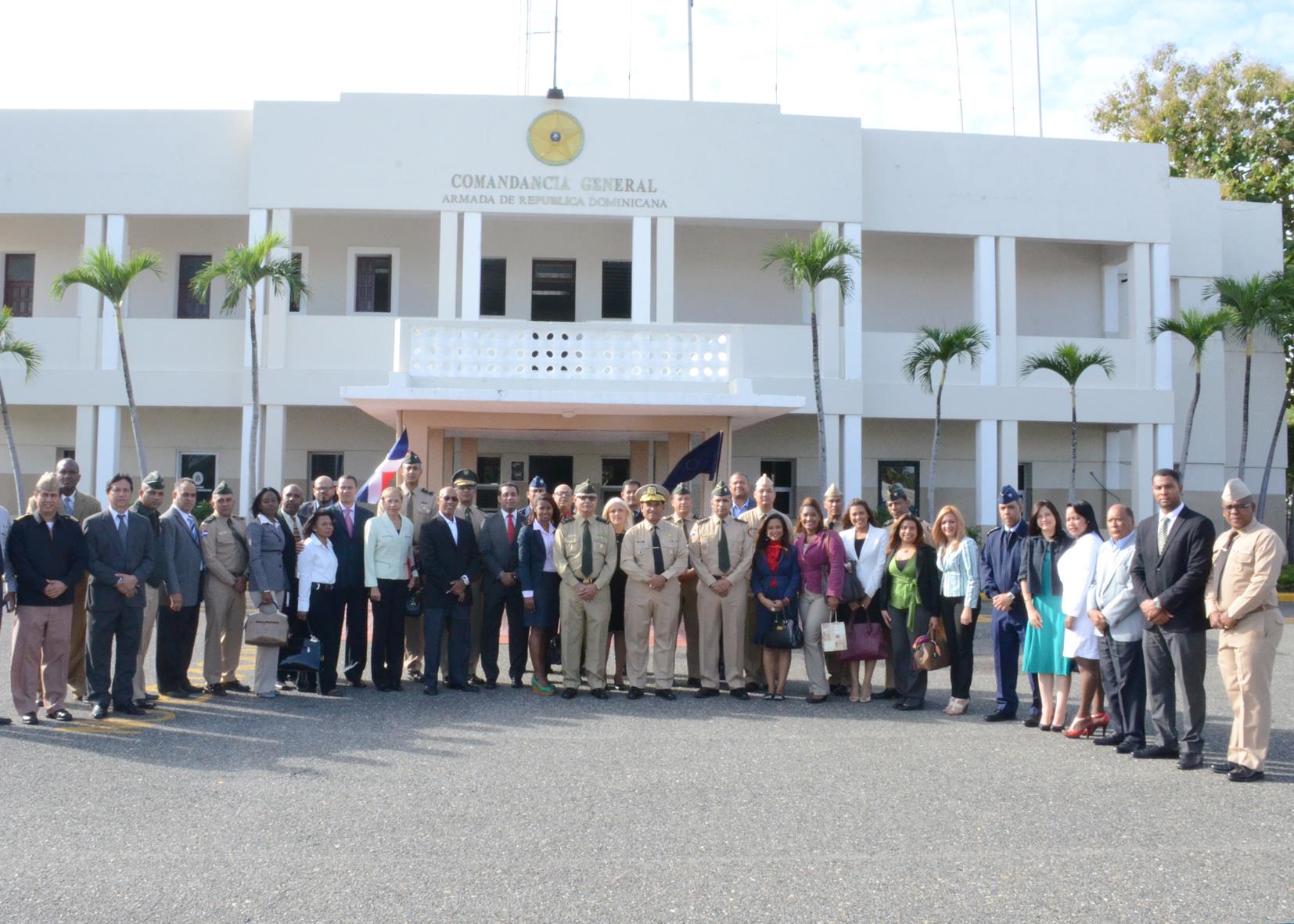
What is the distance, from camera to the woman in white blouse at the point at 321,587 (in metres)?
10.2

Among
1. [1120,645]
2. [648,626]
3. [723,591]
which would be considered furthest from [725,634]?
[1120,645]

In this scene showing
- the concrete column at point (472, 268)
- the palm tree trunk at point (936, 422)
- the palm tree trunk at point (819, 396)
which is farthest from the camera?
the concrete column at point (472, 268)

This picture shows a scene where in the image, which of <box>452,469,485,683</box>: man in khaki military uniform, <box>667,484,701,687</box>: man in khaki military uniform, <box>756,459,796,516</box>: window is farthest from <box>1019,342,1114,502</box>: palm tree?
<box>452,469,485,683</box>: man in khaki military uniform

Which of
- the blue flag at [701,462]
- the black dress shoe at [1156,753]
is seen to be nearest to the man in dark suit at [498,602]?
the blue flag at [701,462]

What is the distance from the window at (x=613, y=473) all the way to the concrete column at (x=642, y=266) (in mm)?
3644

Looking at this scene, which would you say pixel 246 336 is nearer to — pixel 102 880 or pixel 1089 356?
pixel 1089 356

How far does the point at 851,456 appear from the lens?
1989 cm

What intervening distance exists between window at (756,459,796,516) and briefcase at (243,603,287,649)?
13767 mm

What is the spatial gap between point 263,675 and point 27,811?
3673 millimetres

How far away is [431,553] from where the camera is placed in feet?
33.7

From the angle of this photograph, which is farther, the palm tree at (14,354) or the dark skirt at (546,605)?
the palm tree at (14,354)

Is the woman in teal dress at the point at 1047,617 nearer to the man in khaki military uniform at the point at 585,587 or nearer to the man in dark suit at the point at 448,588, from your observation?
the man in khaki military uniform at the point at 585,587

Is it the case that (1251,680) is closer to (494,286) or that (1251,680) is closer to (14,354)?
(494,286)

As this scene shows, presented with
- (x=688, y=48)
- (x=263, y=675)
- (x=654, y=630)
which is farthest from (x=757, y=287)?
(x=263, y=675)
